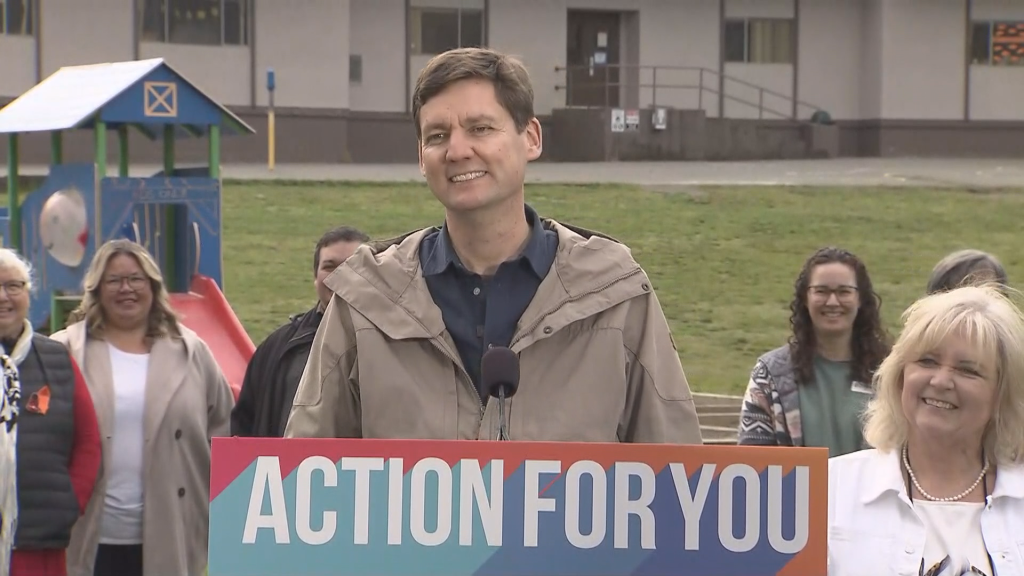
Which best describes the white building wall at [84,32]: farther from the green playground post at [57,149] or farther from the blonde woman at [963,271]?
the blonde woman at [963,271]

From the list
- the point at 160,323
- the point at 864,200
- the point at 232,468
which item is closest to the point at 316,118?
the point at 864,200

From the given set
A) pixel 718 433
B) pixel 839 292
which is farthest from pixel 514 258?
pixel 718 433

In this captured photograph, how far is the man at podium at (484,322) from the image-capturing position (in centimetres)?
302

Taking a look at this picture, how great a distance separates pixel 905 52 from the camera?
36344 millimetres

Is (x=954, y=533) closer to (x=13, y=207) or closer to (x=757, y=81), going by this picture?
(x=13, y=207)

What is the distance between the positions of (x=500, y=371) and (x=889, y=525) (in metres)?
1.32

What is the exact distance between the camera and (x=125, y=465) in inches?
251

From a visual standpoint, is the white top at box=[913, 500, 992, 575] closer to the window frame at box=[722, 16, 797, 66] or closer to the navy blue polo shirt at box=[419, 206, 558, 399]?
the navy blue polo shirt at box=[419, 206, 558, 399]

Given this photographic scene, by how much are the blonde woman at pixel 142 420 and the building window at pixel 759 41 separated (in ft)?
104

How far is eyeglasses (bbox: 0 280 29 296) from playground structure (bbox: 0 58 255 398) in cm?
371

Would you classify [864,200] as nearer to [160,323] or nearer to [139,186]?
[139,186]

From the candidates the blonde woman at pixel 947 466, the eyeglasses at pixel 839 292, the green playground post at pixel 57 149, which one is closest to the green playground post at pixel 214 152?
the green playground post at pixel 57 149

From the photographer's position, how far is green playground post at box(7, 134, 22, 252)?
11.3 meters

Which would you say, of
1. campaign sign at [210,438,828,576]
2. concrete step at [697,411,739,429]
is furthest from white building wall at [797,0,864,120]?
campaign sign at [210,438,828,576]
